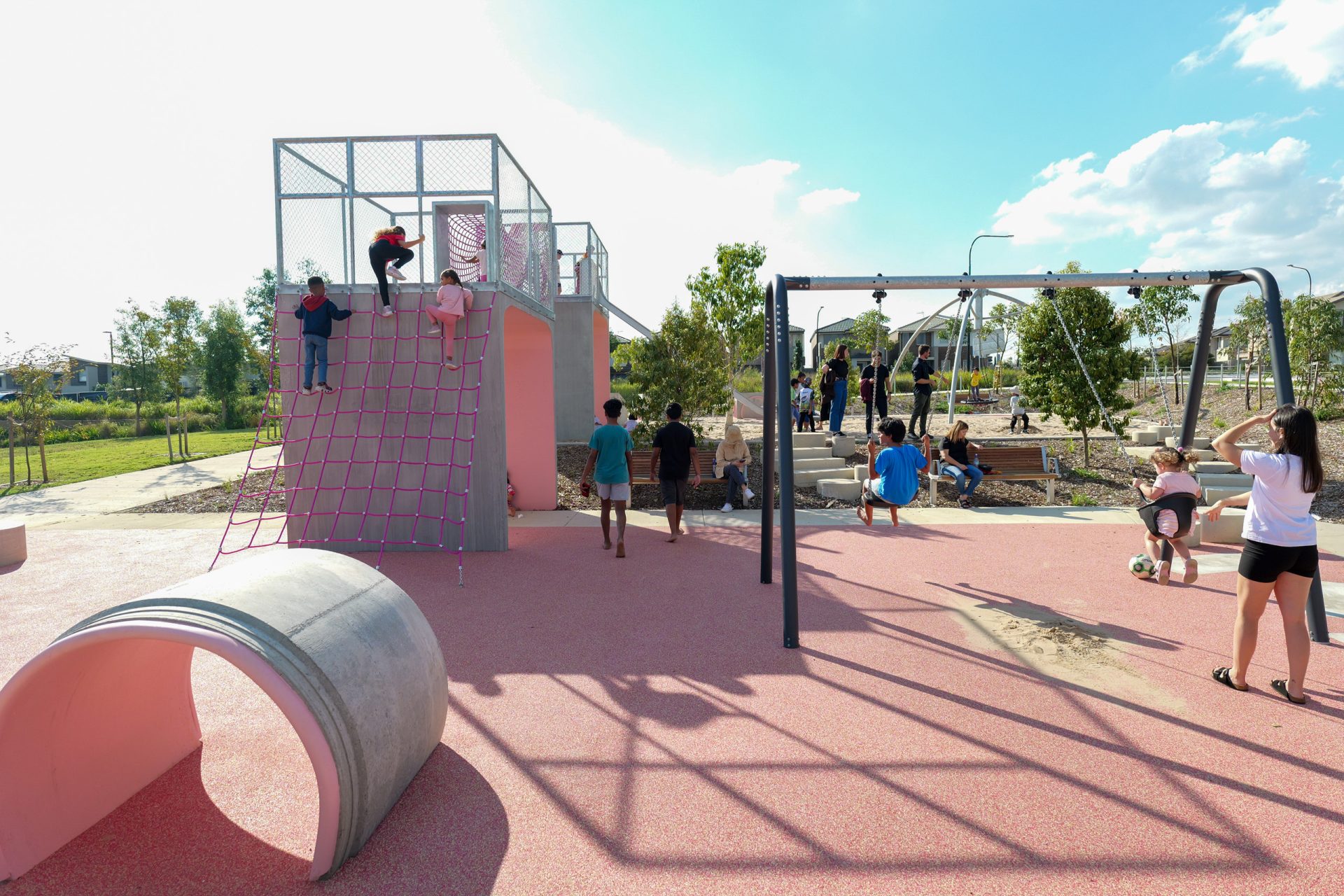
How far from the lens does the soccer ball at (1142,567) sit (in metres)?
7.31

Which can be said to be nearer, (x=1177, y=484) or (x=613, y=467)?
(x=1177, y=484)

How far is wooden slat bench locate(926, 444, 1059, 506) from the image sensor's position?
12.2 metres

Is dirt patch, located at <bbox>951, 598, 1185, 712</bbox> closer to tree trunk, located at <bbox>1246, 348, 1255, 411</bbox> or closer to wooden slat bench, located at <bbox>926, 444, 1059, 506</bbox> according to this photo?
wooden slat bench, located at <bbox>926, 444, 1059, 506</bbox>

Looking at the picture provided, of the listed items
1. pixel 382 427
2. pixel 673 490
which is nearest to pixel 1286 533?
pixel 673 490

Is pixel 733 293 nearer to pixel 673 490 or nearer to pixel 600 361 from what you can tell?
pixel 600 361

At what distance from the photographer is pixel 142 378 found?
29719 millimetres

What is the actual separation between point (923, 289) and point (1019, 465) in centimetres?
672

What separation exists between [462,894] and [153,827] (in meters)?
1.56

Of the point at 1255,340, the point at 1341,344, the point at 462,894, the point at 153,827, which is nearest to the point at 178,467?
the point at 153,827

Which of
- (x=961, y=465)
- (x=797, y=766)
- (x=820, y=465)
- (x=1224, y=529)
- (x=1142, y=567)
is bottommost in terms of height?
(x=797, y=766)

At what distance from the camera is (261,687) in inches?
117

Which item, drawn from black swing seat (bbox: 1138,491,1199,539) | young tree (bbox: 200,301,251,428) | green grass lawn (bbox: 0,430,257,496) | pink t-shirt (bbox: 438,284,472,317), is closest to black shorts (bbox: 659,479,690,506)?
pink t-shirt (bbox: 438,284,472,317)

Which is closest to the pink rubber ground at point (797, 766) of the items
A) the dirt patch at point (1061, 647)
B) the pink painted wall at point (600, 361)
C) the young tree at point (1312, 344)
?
the dirt patch at point (1061, 647)

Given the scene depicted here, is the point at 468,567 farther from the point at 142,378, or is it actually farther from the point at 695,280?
the point at 142,378
